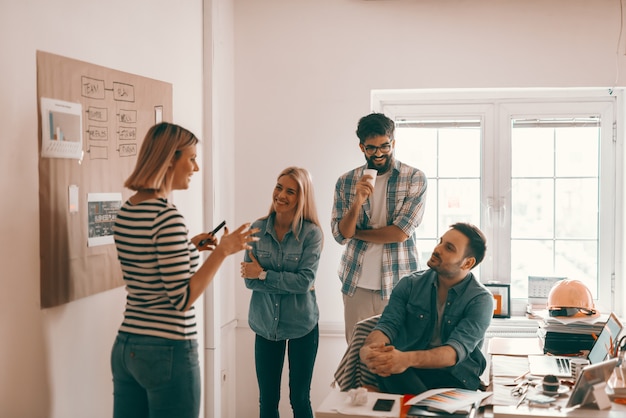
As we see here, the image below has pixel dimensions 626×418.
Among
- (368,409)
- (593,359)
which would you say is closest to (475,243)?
(593,359)

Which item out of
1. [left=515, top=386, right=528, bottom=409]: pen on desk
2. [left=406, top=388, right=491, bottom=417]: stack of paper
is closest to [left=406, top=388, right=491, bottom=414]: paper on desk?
[left=406, top=388, right=491, bottom=417]: stack of paper

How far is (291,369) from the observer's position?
3.49 metres

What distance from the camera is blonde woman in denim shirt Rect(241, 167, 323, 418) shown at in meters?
3.38

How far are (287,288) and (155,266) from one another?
116 cm

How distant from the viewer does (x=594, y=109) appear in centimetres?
437

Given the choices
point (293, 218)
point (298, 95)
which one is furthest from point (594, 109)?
point (293, 218)

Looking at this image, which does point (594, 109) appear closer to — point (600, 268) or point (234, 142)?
point (600, 268)

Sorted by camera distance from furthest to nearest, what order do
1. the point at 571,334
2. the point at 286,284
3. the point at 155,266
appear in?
1. the point at 286,284
2. the point at 571,334
3. the point at 155,266

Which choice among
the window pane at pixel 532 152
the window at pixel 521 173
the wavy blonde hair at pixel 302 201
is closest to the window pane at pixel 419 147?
the window at pixel 521 173

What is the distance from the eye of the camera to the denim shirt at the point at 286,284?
11.0ft

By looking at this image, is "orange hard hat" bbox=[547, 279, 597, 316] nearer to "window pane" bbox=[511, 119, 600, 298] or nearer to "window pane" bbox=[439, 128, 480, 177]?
"window pane" bbox=[511, 119, 600, 298]

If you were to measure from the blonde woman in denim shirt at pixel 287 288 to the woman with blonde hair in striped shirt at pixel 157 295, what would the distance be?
103 centimetres

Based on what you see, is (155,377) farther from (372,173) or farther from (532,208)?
(532,208)

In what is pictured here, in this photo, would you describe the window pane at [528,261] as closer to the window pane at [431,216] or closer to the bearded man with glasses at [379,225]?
the window pane at [431,216]
